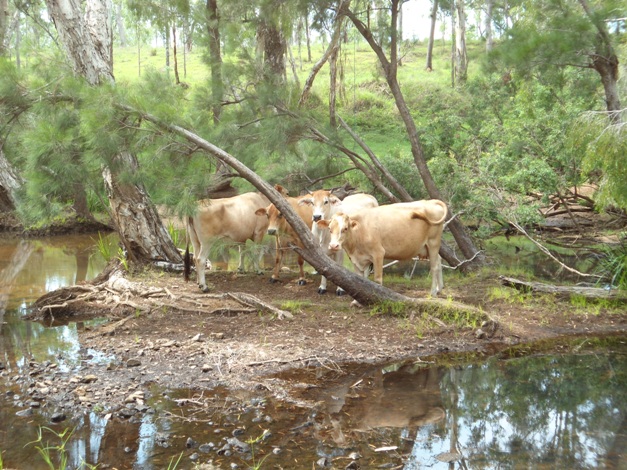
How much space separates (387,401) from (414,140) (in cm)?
602

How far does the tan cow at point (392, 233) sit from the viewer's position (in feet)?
30.8

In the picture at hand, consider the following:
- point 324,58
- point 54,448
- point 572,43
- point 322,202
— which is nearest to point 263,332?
point 322,202

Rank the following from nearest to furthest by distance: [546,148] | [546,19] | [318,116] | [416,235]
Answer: [416,235], [546,19], [318,116], [546,148]

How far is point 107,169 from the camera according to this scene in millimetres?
10312

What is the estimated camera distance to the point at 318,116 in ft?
37.0

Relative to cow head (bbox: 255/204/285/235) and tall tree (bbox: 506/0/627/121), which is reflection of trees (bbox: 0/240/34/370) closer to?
cow head (bbox: 255/204/285/235)

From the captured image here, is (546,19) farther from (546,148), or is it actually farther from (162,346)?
(162,346)

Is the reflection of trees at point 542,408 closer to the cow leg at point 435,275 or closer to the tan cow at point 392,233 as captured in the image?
the cow leg at point 435,275

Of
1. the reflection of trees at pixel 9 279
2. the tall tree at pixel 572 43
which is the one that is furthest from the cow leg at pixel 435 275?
the reflection of trees at pixel 9 279

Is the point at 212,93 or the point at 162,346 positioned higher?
the point at 212,93

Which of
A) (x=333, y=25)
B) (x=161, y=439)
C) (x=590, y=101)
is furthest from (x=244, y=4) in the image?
(x=161, y=439)

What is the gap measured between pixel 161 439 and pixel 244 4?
8111 millimetres

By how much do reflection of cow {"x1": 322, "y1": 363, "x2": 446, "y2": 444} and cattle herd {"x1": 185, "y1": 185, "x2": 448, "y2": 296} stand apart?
2.57 m

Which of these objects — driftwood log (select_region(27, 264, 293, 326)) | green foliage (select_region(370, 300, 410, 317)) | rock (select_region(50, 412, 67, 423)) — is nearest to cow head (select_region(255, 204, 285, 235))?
driftwood log (select_region(27, 264, 293, 326))
